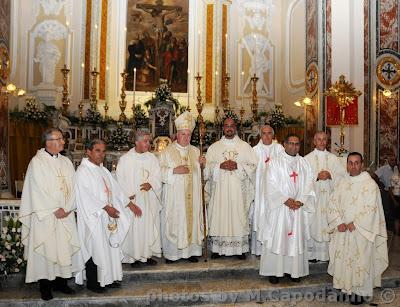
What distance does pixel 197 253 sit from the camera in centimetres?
670

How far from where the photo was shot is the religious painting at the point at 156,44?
47.3 ft

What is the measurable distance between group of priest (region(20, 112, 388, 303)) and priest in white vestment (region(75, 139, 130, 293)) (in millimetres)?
12

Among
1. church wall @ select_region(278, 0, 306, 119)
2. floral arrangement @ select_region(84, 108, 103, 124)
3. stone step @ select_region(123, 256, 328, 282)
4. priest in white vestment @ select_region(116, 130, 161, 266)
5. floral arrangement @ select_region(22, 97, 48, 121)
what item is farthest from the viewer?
church wall @ select_region(278, 0, 306, 119)

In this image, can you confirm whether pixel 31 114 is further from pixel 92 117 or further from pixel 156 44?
pixel 156 44

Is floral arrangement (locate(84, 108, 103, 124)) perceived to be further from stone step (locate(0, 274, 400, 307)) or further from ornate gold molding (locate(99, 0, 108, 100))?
stone step (locate(0, 274, 400, 307))

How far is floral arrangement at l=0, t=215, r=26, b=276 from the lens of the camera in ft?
18.6

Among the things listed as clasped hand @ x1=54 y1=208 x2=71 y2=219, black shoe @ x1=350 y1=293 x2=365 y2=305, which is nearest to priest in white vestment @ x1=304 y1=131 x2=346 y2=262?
black shoe @ x1=350 y1=293 x2=365 y2=305

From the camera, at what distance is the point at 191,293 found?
5.55 m

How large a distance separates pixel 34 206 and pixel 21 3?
1084cm

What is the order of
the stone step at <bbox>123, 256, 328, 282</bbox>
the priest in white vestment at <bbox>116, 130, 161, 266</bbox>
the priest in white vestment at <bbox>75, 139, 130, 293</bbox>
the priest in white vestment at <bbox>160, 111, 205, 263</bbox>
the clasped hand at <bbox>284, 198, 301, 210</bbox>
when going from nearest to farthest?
the priest in white vestment at <bbox>75, 139, 130, 293</bbox>, the clasped hand at <bbox>284, 198, 301, 210</bbox>, the stone step at <bbox>123, 256, 328, 282</bbox>, the priest in white vestment at <bbox>116, 130, 161, 266</bbox>, the priest in white vestment at <bbox>160, 111, 205, 263</bbox>

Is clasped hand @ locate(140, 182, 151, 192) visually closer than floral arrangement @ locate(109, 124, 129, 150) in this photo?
Yes

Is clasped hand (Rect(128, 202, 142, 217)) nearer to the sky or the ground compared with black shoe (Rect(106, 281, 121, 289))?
nearer to the sky

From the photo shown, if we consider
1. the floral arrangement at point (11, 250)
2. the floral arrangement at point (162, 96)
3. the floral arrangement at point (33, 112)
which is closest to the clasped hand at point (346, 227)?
the floral arrangement at point (11, 250)

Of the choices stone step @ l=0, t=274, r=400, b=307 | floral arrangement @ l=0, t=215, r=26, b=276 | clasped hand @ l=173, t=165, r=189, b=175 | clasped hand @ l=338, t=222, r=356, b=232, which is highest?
clasped hand @ l=173, t=165, r=189, b=175
